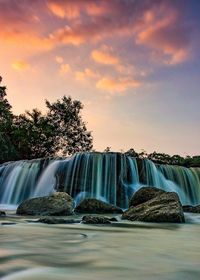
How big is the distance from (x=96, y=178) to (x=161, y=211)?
43.5 feet

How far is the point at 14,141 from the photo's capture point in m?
43.9

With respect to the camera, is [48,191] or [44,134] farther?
[44,134]

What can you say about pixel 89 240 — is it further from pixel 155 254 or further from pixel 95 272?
pixel 95 272

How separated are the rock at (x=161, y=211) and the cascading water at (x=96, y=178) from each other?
36.1 ft

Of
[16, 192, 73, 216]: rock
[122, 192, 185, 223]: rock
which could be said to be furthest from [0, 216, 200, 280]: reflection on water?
[16, 192, 73, 216]: rock

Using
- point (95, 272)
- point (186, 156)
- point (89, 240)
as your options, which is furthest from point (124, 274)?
point (186, 156)

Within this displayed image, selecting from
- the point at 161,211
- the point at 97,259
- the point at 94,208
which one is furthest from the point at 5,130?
the point at 97,259

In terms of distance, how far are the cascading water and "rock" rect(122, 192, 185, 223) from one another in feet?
36.1

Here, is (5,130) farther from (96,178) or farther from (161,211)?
(161,211)

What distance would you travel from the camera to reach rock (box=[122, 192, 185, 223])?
10624 millimetres

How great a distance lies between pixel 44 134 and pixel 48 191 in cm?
2247

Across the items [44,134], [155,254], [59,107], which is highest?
[59,107]

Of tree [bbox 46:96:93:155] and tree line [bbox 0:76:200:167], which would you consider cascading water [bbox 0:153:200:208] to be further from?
tree [bbox 46:96:93:155]

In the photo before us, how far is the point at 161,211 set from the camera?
35.4 feet
